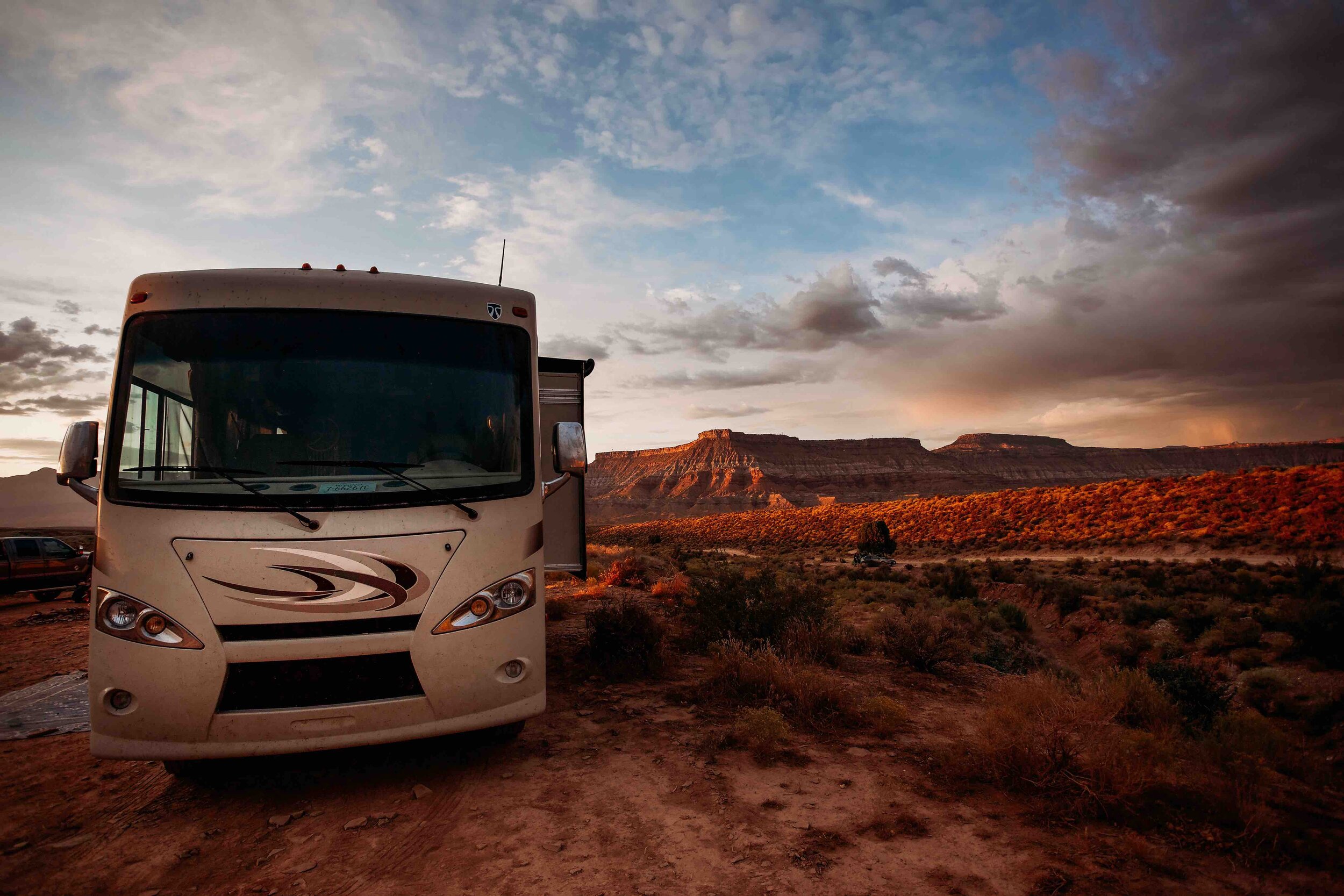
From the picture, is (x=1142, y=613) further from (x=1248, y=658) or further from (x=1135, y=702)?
(x=1135, y=702)

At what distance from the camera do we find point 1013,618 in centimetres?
1396

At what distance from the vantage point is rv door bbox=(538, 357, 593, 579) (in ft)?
20.3

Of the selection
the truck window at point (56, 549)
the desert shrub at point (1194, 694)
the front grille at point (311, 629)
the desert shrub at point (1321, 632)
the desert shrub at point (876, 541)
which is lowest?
the desert shrub at point (876, 541)

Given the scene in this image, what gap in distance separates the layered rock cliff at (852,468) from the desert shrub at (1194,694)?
3507 inches

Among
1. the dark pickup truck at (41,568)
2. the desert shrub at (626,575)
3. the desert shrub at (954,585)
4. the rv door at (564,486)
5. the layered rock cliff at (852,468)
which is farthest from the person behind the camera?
the layered rock cliff at (852,468)

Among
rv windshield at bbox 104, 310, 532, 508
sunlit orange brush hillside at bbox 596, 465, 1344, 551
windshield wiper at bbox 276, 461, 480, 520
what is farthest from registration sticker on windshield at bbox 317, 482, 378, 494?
sunlit orange brush hillside at bbox 596, 465, 1344, 551

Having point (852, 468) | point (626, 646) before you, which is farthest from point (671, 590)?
point (852, 468)

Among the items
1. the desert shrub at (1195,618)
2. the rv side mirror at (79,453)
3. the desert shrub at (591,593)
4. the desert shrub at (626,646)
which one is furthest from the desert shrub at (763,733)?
the desert shrub at (1195,618)

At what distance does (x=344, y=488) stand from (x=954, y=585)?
19503 millimetres

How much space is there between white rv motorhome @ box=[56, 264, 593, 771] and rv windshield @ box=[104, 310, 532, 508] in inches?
0.5

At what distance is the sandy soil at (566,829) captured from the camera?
9.49 feet

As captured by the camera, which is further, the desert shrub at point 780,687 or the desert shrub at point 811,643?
the desert shrub at point 811,643

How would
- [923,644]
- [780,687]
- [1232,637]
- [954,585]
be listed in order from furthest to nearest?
1. [954,585]
2. [1232,637]
3. [923,644]
4. [780,687]

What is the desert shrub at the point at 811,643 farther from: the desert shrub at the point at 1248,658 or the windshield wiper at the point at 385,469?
the desert shrub at the point at 1248,658
